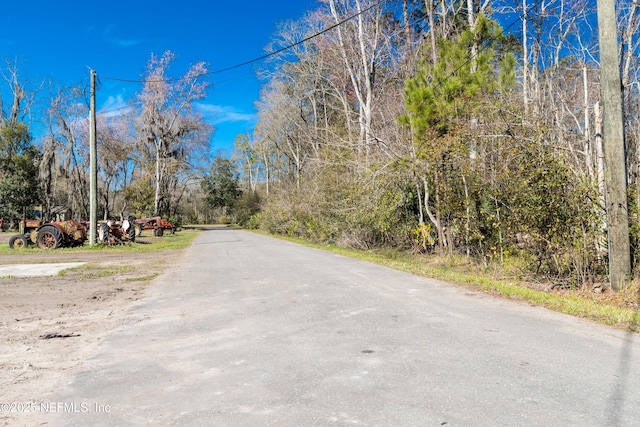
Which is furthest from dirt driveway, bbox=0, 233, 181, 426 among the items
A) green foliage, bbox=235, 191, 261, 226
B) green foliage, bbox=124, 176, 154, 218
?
green foliage, bbox=235, 191, 261, 226

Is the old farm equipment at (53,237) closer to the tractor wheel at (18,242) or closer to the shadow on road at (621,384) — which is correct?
the tractor wheel at (18,242)

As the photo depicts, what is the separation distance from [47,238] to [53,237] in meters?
0.32

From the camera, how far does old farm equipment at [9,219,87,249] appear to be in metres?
20.8

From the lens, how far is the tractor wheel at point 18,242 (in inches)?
823

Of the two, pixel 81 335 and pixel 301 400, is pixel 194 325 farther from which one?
pixel 301 400

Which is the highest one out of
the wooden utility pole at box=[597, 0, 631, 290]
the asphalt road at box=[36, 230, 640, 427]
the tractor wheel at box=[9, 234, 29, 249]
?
the wooden utility pole at box=[597, 0, 631, 290]

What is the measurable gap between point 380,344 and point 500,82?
10915 mm

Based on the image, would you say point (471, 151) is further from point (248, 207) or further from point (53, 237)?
point (248, 207)

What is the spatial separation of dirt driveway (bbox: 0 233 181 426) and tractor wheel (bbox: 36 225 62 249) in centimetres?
1029

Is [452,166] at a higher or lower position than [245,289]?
higher

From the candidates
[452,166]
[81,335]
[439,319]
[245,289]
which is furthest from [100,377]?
[452,166]

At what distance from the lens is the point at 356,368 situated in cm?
405

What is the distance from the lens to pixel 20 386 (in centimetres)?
379

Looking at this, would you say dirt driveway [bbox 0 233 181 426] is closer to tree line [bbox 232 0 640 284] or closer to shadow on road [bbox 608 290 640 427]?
shadow on road [bbox 608 290 640 427]
